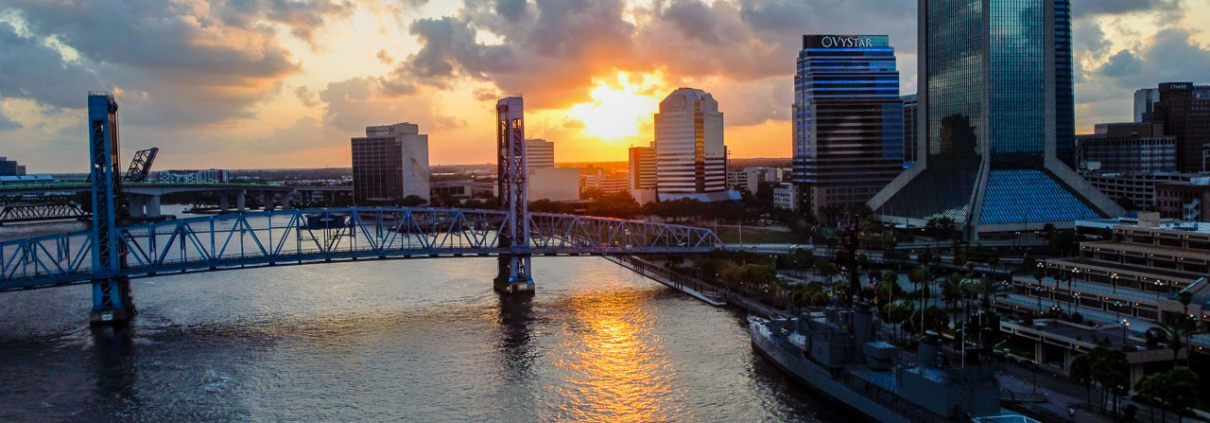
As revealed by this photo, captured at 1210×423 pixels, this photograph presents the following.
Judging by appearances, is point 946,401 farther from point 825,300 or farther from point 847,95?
point 847,95

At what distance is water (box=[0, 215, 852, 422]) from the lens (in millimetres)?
32500

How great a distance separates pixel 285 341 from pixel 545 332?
11938 millimetres

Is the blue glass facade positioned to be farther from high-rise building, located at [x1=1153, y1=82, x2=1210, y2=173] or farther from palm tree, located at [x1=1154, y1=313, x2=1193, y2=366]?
palm tree, located at [x1=1154, y1=313, x2=1193, y2=366]

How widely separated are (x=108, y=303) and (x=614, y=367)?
28.1m

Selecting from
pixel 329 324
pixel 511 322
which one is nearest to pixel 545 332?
pixel 511 322

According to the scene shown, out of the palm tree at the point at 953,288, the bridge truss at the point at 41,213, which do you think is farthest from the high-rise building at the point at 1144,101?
the bridge truss at the point at 41,213

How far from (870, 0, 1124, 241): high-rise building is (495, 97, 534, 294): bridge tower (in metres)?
37.8

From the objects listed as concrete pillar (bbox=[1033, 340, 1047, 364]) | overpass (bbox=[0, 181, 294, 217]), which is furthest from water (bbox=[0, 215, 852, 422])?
overpass (bbox=[0, 181, 294, 217])

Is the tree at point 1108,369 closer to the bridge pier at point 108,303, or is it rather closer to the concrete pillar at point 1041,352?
the concrete pillar at point 1041,352

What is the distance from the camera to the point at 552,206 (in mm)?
135750

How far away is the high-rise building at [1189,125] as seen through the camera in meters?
122

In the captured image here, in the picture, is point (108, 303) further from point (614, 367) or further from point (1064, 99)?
point (1064, 99)

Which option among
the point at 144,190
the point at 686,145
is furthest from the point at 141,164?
the point at 686,145

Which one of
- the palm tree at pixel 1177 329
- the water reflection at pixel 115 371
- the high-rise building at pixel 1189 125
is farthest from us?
the high-rise building at pixel 1189 125
